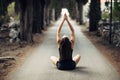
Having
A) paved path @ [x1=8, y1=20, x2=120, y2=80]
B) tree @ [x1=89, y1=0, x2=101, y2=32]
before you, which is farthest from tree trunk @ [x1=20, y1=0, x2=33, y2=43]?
tree @ [x1=89, y1=0, x2=101, y2=32]

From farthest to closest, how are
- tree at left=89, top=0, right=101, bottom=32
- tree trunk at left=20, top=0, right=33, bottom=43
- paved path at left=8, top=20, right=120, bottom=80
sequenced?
tree at left=89, top=0, right=101, bottom=32
tree trunk at left=20, top=0, right=33, bottom=43
paved path at left=8, top=20, right=120, bottom=80

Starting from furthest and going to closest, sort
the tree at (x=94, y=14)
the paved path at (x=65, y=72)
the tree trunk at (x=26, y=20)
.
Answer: the tree at (x=94, y=14), the tree trunk at (x=26, y=20), the paved path at (x=65, y=72)

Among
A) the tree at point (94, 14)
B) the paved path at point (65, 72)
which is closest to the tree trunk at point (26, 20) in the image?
the paved path at point (65, 72)

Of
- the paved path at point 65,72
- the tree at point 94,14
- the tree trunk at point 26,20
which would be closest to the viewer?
the paved path at point 65,72

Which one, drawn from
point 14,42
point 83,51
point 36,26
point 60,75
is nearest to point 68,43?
point 60,75

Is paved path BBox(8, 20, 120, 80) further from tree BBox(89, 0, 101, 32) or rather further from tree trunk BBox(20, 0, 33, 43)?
tree BBox(89, 0, 101, 32)

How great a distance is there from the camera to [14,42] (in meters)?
26.9

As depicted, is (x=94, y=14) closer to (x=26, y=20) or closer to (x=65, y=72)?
(x=26, y=20)

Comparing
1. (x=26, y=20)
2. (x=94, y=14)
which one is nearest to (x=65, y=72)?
(x=26, y=20)

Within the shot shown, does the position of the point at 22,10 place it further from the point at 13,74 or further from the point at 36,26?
the point at 13,74

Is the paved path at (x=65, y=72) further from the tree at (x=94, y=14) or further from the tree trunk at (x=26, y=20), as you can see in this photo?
the tree at (x=94, y=14)

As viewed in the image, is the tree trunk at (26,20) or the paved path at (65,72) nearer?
the paved path at (65,72)

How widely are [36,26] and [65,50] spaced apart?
22747mm

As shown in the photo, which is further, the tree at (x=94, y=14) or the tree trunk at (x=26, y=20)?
the tree at (x=94, y=14)
